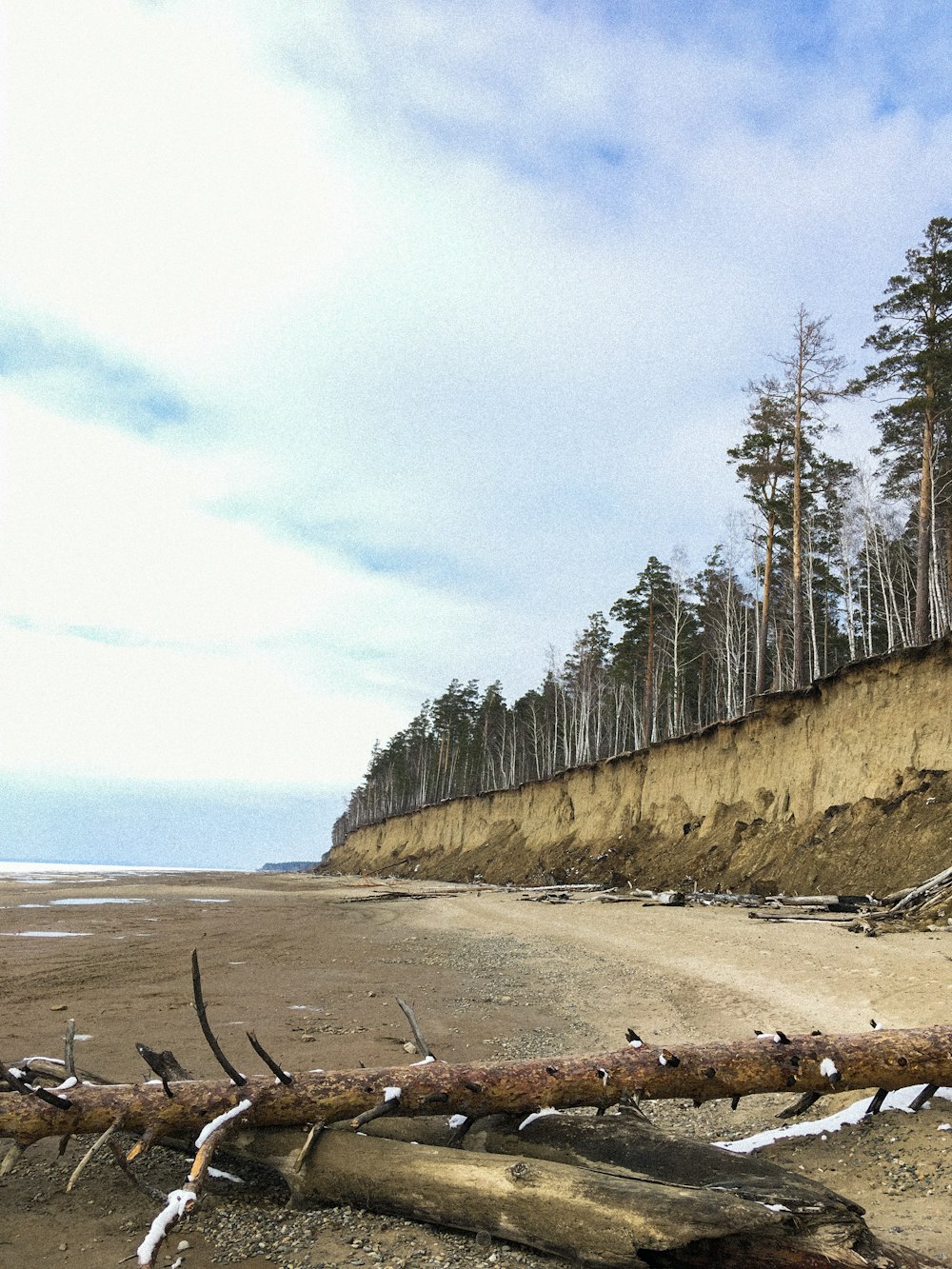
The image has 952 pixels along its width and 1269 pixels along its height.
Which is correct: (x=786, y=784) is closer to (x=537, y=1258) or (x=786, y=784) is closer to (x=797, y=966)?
(x=797, y=966)

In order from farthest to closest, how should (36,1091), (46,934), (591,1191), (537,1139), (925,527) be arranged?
(925,527)
(46,934)
(537,1139)
(36,1091)
(591,1191)

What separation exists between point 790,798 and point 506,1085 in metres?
18.9

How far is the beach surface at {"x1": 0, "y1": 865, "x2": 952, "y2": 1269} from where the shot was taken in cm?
336

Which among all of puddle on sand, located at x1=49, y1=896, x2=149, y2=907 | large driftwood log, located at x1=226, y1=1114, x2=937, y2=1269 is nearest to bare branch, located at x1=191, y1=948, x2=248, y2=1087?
large driftwood log, located at x1=226, y1=1114, x2=937, y2=1269

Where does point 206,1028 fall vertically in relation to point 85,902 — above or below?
above

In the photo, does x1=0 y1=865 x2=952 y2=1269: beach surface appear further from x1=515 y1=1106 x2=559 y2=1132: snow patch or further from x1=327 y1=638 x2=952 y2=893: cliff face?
x1=327 y1=638 x2=952 y2=893: cliff face

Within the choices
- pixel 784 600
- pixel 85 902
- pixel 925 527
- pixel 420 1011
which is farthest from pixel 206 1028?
pixel 784 600

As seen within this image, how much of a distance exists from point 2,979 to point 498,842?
1250 inches

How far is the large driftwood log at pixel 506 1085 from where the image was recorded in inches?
139

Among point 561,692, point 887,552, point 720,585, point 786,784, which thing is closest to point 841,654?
point 720,585

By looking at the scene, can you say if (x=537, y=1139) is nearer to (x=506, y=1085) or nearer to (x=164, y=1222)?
(x=506, y=1085)

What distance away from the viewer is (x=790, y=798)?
20422 mm

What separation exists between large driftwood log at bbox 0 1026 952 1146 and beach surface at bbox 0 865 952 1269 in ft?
1.44

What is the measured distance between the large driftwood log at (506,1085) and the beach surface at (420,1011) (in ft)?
1.44
